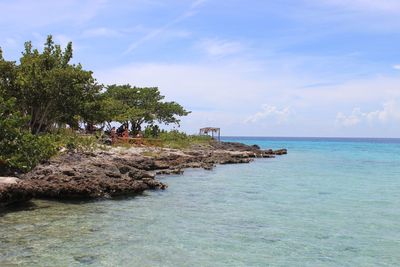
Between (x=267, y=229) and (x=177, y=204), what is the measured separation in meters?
4.59

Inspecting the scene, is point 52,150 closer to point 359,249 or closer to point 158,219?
point 158,219

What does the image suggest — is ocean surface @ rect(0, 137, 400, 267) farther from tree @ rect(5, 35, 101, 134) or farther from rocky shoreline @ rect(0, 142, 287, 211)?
tree @ rect(5, 35, 101, 134)

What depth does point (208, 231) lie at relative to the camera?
37.8 feet

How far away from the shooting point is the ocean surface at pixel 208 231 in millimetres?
9008

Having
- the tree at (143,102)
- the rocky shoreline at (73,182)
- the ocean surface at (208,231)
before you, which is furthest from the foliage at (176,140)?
the ocean surface at (208,231)

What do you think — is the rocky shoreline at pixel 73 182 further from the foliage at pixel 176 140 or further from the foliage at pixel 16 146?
the foliage at pixel 176 140

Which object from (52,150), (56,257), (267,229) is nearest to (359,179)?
(267,229)

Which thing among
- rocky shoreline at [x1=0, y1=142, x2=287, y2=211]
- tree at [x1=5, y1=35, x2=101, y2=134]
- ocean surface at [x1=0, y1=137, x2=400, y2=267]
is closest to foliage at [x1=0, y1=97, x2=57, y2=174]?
rocky shoreline at [x1=0, y1=142, x2=287, y2=211]

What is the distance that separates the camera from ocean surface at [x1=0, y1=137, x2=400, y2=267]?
9.01 m

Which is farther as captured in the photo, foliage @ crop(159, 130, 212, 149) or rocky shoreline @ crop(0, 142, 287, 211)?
foliage @ crop(159, 130, 212, 149)

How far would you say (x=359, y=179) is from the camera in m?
26.4

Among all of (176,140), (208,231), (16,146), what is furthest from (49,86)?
(176,140)

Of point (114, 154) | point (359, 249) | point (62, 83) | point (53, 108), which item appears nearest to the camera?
point (359, 249)

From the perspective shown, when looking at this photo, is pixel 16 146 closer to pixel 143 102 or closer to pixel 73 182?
pixel 73 182
